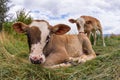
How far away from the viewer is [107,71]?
17.2ft

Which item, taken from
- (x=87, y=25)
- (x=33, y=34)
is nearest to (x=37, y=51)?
(x=33, y=34)

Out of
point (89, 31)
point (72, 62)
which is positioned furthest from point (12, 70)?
point (89, 31)

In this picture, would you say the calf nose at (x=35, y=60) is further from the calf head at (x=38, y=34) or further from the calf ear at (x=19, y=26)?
the calf ear at (x=19, y=26)

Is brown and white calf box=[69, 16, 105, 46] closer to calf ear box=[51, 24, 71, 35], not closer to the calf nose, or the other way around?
calf ear box=[51, 24, 71, 35]

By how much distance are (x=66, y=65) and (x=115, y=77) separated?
1.83m

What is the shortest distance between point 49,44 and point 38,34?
2.01 ft

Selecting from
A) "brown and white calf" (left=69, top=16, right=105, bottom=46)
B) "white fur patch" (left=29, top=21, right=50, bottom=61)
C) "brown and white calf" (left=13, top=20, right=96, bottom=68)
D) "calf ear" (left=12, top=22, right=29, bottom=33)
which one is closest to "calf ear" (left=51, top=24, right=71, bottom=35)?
"brown and white calf" (left=13, top=20, right=96, bottom=68)

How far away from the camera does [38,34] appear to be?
6.27 m

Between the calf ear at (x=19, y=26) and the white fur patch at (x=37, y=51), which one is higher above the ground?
the calf ear at (x=19, y=26)

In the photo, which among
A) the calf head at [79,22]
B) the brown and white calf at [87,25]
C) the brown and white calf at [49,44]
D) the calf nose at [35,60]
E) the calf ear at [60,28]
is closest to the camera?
the calf nose at [35,60]

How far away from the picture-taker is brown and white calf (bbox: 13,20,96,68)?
20.2ft

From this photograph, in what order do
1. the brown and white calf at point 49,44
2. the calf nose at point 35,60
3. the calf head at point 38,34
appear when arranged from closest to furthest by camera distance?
the calf nose at point 35,60 → the calf head at point 38,34 → the brown and white calf at point 49,44

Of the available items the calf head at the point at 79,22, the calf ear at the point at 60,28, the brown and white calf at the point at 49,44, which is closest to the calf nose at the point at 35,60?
the brown and white calf at the point at 49,44

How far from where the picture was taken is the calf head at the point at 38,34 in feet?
19.6
